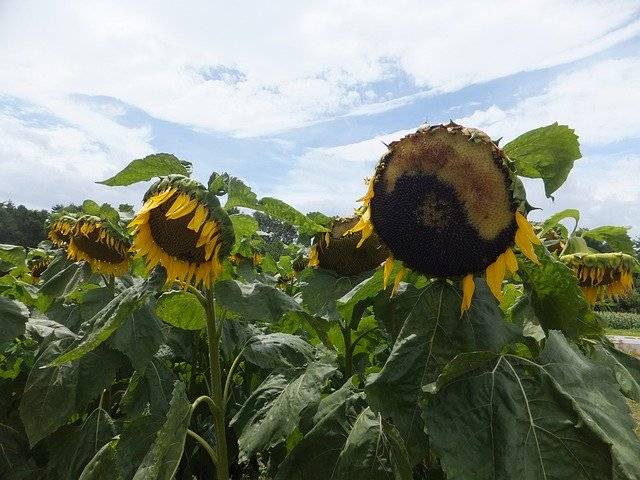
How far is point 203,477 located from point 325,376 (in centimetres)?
162

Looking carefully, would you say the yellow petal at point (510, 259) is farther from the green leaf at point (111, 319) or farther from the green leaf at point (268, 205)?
the green leaf at point (111, 319)

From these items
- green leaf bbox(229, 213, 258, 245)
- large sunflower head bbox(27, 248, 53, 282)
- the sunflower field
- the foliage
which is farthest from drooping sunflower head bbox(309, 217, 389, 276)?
the foliage

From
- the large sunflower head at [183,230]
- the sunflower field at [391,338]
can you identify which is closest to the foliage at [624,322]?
the sunflower field at [391,338]

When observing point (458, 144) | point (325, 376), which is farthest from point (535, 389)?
point (325, 376)

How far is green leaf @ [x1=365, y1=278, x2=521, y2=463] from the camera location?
1.18 m

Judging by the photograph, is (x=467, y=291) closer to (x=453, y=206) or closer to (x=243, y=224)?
(x=453, y=206)

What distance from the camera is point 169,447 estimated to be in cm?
139

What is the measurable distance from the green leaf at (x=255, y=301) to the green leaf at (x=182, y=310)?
0.18 metres

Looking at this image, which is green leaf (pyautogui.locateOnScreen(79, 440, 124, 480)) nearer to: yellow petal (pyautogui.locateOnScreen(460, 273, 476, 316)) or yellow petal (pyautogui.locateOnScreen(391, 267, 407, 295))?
yellow petal (pyautogui.locateOnScreen(391, 267, 407, 295))

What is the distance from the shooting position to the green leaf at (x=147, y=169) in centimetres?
158

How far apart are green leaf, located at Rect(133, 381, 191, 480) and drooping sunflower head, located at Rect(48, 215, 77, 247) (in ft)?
8.65

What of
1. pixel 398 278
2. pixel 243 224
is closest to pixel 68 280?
pixel 243 224

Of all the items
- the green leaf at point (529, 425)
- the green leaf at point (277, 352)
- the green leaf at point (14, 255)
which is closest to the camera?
A: the green leaf at point (529, 425)

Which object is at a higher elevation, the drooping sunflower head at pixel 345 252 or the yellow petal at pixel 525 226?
the yellow petal at pixel 525 226
